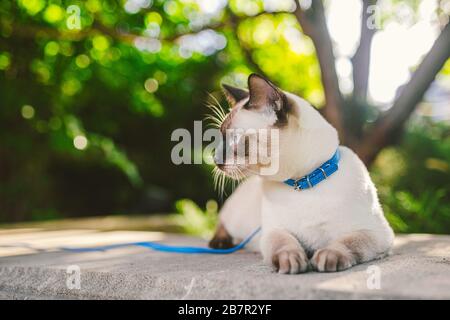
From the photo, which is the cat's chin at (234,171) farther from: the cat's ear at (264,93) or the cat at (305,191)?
the cat's ear at (264,93)

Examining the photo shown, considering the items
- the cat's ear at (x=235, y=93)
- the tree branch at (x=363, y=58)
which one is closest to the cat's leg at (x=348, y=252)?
the cat's ear at (x=235, y=93)

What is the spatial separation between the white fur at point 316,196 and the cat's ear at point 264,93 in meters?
0.08

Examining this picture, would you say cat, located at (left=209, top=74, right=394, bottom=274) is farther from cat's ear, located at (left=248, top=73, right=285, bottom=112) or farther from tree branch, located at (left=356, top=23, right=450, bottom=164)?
tree branch, located at (left=356, top=23, right=450, bottom=164)

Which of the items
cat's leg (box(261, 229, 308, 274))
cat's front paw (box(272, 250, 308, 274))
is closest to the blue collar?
cat's leg (box(261, 229, 308, 274))

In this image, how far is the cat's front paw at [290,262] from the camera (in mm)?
1827

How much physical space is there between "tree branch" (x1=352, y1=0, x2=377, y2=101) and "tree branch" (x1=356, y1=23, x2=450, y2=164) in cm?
55

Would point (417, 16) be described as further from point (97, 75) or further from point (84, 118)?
point (84, 118)

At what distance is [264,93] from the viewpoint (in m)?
2.14

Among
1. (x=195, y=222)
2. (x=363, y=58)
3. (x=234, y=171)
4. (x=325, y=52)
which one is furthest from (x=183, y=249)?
(x=363, y=58)

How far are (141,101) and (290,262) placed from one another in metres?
4.27

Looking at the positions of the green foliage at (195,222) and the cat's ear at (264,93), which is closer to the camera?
the cat's ear at (264,93)

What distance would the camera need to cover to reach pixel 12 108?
18.1 ft

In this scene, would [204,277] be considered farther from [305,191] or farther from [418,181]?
[418,181]

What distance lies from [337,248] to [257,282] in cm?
39
